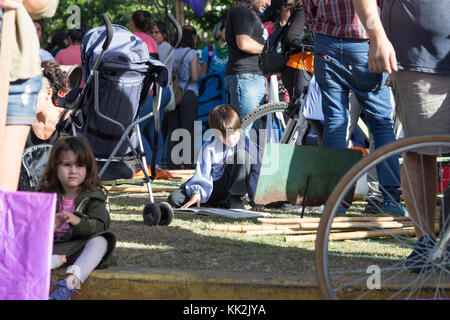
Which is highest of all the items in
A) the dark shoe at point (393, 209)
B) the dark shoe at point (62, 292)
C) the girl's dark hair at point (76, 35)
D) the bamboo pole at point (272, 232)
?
the girl's dark hair at point (76, 35)

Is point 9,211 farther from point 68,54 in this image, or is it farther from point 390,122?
point 68,54

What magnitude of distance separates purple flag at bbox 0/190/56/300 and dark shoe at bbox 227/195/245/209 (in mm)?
3447

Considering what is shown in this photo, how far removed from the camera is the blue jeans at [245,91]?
27.1ft

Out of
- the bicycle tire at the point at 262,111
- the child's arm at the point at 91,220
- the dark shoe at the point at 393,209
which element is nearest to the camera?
the child's arm at the point at 91,220

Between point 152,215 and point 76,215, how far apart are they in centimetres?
154

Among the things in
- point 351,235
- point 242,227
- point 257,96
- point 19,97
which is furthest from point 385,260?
point 257,96

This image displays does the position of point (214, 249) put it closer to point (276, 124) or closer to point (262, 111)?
point (262, 111)

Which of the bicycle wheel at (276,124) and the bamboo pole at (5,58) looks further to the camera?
the bicycle wheel at (276,124)

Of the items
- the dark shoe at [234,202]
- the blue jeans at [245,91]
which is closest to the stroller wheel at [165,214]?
the dark shoe at [234,202]

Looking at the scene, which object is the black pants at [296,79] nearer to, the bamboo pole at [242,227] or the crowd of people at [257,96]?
the crowd of people at [257,96]

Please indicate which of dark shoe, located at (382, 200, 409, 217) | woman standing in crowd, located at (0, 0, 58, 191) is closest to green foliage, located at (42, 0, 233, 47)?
dark shoe, located at (382, 200, 409, 217)

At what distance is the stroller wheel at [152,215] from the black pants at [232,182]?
1.04m

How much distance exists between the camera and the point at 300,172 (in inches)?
246

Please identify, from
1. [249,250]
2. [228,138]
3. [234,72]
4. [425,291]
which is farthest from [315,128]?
[425,291]
